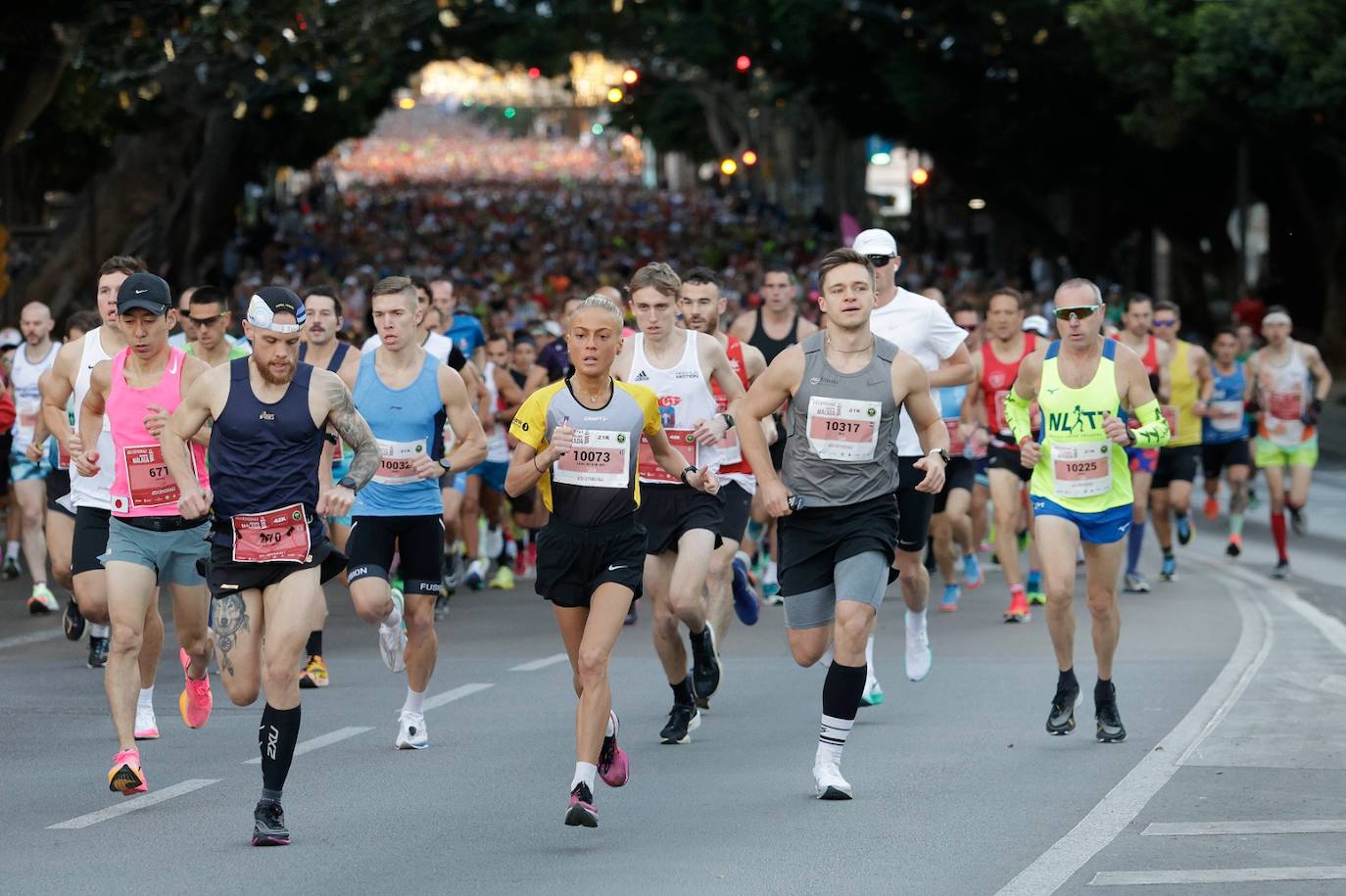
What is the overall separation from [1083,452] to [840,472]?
1.62m

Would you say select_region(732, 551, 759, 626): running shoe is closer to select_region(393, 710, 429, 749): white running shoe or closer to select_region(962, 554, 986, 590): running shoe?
select_region(393, 710, 429, 749): white running shoe

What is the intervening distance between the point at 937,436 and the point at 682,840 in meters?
1.87

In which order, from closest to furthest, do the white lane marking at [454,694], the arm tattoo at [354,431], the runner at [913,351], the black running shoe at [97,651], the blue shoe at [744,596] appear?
the arm tattoo at [354,431] → the runner at [913,351] → the white lane marking at [454,694] → the blue shoe at [744,596] → the black running shoe at [97,651]

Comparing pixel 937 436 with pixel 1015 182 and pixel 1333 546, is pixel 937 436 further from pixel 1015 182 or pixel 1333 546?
pixel 1015 182

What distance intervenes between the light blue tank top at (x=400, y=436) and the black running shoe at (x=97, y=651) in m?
3.22

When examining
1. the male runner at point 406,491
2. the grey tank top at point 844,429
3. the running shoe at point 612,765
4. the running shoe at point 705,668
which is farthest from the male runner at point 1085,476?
the male runner at point 406,491

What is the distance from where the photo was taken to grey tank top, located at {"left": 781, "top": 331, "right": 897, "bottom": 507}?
8.69 m

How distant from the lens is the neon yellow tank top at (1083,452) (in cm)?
993

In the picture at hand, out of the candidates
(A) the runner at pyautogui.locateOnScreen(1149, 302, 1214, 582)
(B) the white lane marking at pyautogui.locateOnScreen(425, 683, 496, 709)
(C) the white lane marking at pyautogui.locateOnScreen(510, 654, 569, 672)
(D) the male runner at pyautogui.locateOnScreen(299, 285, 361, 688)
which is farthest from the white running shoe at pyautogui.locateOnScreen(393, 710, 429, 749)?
(A) the runner at pyautogui.locateOnScreen(1149, 302, 1214, 582)


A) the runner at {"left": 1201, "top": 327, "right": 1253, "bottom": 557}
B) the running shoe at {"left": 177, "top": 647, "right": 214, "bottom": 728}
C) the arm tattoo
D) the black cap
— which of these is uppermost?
the black cap

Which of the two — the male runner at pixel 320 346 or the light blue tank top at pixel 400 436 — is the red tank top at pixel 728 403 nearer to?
the light blue tank top at pixel 400 436

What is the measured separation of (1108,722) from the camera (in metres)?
9.91

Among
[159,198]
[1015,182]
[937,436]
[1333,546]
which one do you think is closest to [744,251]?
[1015,182]

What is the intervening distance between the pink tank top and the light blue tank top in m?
0.85
